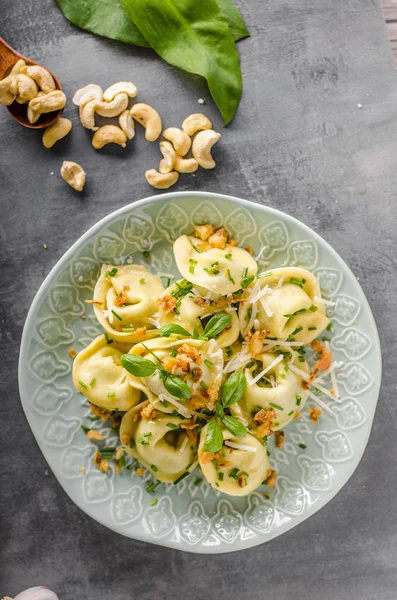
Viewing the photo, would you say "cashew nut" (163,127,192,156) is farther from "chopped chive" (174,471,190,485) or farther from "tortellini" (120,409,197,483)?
"chopped chive" (174,471,190,485)

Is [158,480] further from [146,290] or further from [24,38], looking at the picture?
[24,38]

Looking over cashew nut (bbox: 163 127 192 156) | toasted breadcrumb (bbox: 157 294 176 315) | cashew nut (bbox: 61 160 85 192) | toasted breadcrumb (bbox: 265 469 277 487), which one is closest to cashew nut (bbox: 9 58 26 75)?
cashew nut (bbox: 61 160 85 192)

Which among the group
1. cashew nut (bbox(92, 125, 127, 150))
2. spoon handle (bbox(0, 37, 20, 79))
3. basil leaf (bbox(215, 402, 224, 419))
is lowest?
basil leaf (bbox(215, 402, 224, 419))

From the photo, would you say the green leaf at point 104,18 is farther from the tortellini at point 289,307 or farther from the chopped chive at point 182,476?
the chopped chive at point 182,476

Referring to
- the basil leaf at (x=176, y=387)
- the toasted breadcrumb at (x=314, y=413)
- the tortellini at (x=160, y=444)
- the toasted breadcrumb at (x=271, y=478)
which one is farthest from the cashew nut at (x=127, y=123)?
the toasted breadcrumb at (x=271, y=478)

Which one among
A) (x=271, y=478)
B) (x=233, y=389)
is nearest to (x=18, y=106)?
(x=233, y=389)

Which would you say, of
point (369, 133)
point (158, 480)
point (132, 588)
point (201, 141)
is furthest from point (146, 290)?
point (132, 588)
